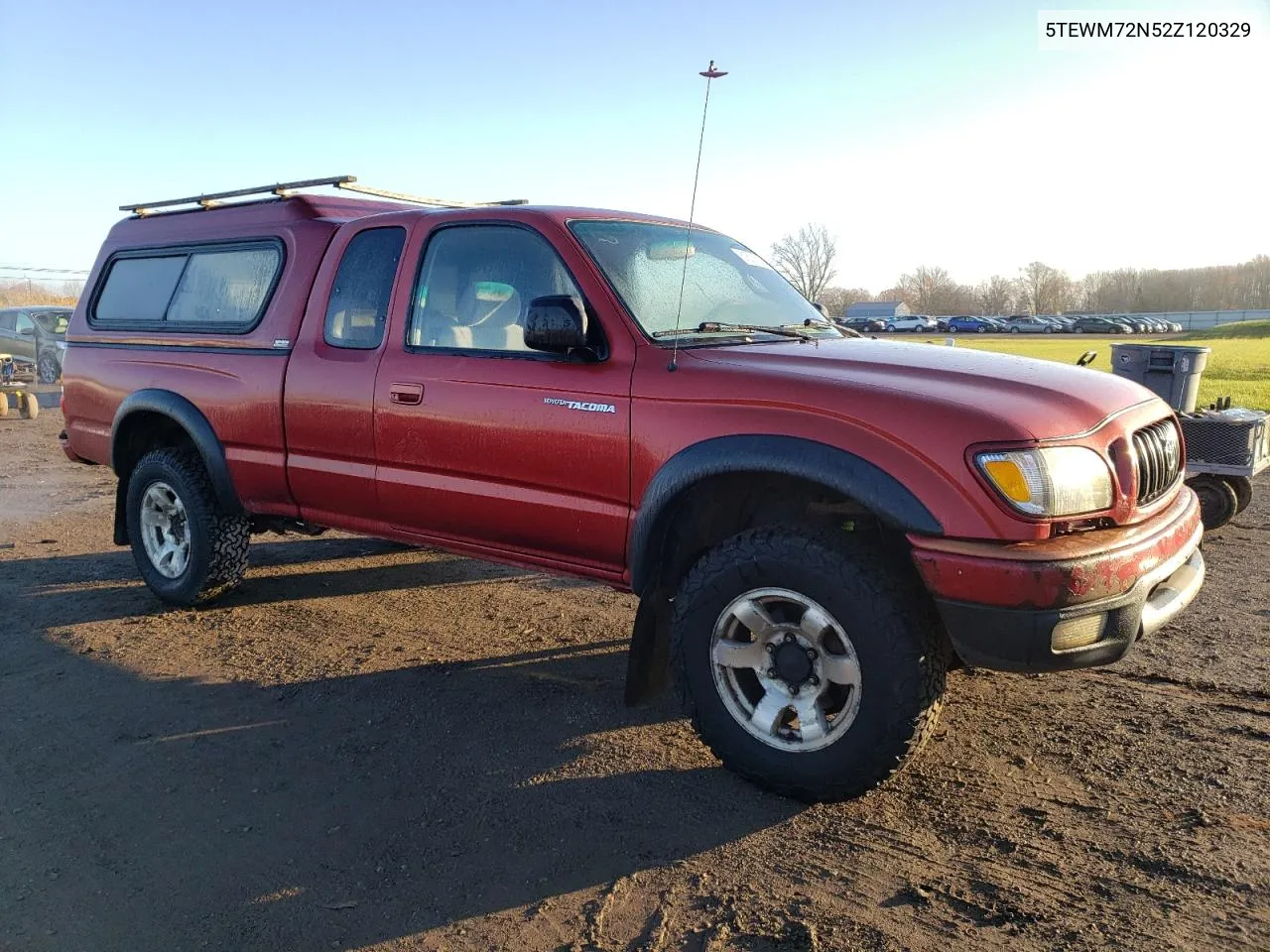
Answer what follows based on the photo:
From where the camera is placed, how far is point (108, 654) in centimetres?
476

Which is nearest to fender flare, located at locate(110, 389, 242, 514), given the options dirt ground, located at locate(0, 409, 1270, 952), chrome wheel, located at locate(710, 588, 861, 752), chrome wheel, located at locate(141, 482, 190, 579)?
chrome wheel, located at locate(141, 482, 190, 579)

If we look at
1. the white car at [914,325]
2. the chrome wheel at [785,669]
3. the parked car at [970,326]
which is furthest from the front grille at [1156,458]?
the parked car at [970,326]

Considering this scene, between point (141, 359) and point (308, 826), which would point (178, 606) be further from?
point (308, 826)

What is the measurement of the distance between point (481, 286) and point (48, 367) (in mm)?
20355

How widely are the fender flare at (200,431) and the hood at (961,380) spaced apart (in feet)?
9.51

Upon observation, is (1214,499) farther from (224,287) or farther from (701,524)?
(224,287)

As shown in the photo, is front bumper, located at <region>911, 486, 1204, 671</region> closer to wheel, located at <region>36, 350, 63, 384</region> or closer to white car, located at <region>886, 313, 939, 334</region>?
wheel, located at <region>36, 350, 63, 384</region>

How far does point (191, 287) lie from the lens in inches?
217

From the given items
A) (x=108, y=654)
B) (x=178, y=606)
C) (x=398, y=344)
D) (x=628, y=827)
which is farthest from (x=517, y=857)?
(x=178, y=606)

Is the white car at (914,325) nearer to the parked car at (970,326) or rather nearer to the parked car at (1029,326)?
the parked car at (970,326)

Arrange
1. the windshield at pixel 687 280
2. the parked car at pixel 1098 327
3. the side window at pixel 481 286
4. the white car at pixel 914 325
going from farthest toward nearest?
the white car at pixel 914 325
the parked car at pixel 1098 327
the side window at pixel 481 286
the windshield at pixel 687 280

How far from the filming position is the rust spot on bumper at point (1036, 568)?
2.81 m

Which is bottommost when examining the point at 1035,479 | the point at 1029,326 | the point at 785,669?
the point at 785,669

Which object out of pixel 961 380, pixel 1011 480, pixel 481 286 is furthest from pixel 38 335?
pixel 1011 480
